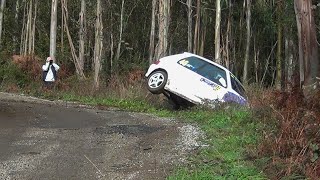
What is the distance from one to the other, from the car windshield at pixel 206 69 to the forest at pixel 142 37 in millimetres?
898

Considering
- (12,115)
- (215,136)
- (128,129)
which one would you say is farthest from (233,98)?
(12,115)

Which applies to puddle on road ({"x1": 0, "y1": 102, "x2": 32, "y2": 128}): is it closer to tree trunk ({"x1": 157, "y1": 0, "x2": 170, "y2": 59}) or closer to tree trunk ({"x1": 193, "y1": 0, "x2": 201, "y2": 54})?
tree trunk ({"x1": 157, "y1": 0, "x2": 170, "y2": 59})

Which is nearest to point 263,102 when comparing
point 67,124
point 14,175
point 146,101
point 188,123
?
point 188,123

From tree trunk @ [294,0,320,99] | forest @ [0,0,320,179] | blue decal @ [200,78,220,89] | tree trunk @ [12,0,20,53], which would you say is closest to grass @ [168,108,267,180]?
tree trunk @ [294,0,320,99]

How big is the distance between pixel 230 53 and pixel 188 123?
2388 centimetres

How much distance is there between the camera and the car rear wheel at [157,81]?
13.8 metres

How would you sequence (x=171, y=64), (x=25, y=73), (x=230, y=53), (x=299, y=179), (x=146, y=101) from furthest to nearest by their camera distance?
(x=230, y=53), (x=25, y=73), (x=146, y=101), (x=171, y=64), (x=299, y=179)

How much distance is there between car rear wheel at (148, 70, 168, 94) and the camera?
542 inches

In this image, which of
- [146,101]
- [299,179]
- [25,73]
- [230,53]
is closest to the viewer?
[299,179]

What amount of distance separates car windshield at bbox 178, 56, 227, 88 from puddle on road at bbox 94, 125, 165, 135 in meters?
4.58

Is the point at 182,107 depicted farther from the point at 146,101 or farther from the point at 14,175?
the point at 14,175

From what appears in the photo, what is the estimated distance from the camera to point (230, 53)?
33.4 meters

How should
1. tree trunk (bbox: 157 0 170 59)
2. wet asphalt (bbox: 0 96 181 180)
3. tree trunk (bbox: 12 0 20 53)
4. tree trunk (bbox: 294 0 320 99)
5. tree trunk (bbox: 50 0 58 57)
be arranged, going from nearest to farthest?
wet asphalt (bbox: 0 96 181 180), tree trunk (bbox: 294 0 320 99), tree trunk (bbox: 157 0 170 59), tree trunk (bbox: 50 0 58 57), tree trunk (bbox: 12 0 20 53)

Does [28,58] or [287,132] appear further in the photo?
[28,58]
